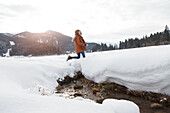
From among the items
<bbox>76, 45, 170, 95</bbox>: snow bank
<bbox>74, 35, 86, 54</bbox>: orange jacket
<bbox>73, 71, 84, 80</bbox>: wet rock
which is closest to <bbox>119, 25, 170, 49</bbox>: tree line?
<bbox>74, 35, 86, 54</bbox>: orange jacket

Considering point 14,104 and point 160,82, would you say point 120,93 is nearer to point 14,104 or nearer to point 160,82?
point 160,82

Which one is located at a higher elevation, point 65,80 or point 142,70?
point 142,70

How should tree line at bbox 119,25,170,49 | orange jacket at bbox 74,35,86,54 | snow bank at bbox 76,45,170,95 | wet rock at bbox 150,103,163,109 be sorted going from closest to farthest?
1. wet rock at bbox 150,103,163,109
2. snow bank at bbox 76,45,170,95
3. orange jacket at bbox 74,35,86,54
4. tree line at bbox 119,25,170,49

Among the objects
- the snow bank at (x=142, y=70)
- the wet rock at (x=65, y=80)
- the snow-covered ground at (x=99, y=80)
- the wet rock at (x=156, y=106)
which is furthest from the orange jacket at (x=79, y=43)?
the wet rock at (x=156, y=106)

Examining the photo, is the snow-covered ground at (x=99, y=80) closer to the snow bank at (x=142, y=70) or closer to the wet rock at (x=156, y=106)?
the snow bank at (x=142, y=70)

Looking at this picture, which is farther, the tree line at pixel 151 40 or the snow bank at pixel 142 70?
the tree line at pixel 151 40

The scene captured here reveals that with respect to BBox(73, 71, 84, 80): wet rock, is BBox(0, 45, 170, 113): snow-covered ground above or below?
above

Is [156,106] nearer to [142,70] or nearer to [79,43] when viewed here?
[142,70]

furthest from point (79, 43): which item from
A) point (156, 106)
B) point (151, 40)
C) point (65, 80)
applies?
point (151, 40)

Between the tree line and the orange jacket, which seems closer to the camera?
the orange jacket

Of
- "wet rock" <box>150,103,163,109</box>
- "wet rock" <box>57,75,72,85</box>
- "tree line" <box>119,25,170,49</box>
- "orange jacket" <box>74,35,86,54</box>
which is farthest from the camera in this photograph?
"tree line" <box>119,25,170,49</box>

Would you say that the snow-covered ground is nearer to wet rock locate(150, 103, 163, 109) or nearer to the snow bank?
the snow bank

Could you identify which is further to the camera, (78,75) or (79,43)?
(79,43)

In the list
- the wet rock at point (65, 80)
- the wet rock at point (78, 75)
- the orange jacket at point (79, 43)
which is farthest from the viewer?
the orange jacket at point (79, 43)
